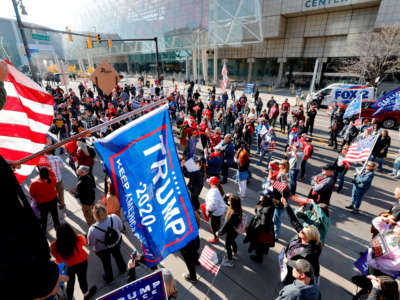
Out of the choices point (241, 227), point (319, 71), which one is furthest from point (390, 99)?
point (319, 71)

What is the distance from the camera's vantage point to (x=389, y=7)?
23.7m

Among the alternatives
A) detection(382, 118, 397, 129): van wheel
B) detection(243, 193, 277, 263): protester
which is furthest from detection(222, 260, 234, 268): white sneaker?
detection(382, 118, 397, 129): van wheel

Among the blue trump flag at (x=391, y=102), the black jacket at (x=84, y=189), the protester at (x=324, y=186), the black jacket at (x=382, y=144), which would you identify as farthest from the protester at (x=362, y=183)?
the black jacket at (x=84, y=189)

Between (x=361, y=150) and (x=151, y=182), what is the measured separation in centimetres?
584

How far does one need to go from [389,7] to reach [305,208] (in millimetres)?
31900

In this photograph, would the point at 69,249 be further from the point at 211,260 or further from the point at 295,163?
the point at 295,163

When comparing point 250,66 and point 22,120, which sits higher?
point 250,66

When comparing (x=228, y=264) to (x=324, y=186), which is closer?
(x=228, y=264)

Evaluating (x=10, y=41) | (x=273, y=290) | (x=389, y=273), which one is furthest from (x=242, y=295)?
(x=10, y=41)

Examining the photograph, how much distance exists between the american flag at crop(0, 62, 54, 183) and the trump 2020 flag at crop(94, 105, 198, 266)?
1.34m

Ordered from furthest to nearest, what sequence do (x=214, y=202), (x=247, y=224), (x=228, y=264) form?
1. (x=247, y=224)
2. (x=214, y=202)
3. (x=228, y=264)

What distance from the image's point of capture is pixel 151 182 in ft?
7.98

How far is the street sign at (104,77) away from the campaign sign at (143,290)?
33.8ft

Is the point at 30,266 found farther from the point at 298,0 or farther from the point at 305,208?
the point at 298,0
